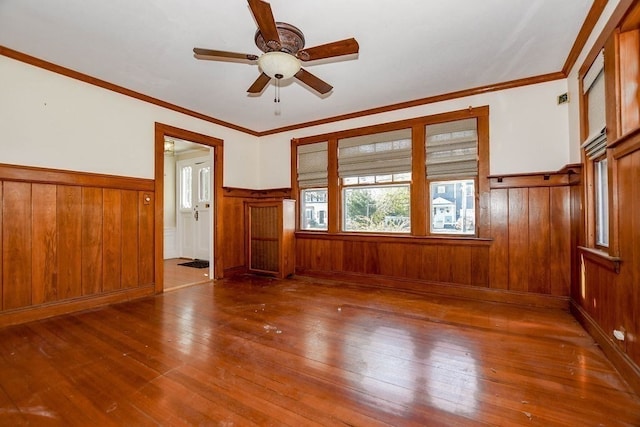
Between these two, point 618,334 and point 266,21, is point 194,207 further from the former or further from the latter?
point 618,334

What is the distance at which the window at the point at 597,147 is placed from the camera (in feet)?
7.59

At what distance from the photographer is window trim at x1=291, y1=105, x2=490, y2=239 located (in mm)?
3580

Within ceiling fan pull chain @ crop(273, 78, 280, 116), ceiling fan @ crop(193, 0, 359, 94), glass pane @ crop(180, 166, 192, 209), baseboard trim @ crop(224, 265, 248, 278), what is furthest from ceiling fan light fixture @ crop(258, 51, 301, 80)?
glass pane @ crop(180, 166, 192, 209)

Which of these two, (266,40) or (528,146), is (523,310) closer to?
(528,146)

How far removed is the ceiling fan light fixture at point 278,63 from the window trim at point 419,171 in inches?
89.3

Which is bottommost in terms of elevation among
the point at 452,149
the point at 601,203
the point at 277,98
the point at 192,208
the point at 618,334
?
the point at 618,334

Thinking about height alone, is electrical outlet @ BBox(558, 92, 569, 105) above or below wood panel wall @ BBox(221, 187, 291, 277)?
above

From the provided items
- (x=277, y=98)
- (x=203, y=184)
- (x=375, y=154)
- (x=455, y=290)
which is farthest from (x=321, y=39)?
(x=203, y=184)

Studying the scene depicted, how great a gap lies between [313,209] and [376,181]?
1247 millimetres

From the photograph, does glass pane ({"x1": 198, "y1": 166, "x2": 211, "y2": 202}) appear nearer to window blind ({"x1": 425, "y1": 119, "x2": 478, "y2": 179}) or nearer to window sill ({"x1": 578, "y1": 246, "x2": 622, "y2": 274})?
window blind ({"x1": 425, "y1": 119, "x2": 478, "y2": 179})

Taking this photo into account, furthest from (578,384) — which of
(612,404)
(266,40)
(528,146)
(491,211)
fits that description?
(266,40)

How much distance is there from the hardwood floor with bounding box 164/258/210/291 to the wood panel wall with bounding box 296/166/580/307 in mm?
2889

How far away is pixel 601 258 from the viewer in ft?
7.25

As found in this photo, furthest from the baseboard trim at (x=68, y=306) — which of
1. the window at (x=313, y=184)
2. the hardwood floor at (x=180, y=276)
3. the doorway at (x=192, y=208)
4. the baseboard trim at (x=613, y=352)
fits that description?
the baseboard trim at (x=613, y=352)
